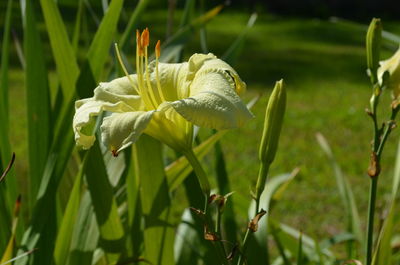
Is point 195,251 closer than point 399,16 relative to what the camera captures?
Yes

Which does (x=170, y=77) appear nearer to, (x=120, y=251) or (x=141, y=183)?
(x=141, y=183)

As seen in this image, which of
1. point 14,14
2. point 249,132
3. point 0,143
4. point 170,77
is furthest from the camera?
point 14,14

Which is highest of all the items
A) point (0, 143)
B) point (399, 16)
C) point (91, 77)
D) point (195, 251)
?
point (91, 77)

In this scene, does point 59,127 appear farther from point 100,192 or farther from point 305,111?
point 305,111

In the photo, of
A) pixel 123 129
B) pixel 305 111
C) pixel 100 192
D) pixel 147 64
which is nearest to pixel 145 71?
pixel 147 64

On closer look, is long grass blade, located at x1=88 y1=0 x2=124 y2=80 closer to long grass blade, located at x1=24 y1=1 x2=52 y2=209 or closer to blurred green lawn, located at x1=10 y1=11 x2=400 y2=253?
long grass blade, located at x1=24 y1=1 x2=52 y2=209

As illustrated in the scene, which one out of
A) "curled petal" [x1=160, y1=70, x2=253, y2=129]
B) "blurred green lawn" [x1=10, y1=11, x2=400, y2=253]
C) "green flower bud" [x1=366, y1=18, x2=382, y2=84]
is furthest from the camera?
"blurred green lawn" [x1=10, y1=11, x2=400, y2=253]

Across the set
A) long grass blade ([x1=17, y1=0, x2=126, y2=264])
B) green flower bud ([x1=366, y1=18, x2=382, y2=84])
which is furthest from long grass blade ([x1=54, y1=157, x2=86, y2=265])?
green flower bud ([x1=366, y1=18, x2=382, y2=84])

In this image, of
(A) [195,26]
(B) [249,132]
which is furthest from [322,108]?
(A) [195,26]
